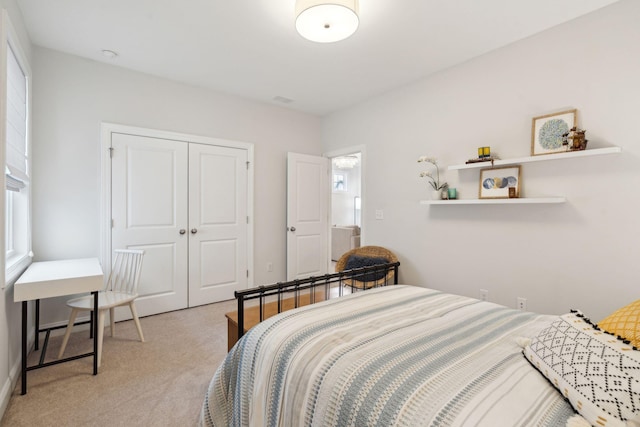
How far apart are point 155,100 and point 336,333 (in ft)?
11.0

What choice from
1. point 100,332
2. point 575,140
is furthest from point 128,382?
point 575,140

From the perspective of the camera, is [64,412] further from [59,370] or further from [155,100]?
[155,100]

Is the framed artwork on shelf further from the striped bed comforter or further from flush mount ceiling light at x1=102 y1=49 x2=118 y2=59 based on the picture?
the striped bed comforter

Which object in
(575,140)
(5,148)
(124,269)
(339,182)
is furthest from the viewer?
(339,182)

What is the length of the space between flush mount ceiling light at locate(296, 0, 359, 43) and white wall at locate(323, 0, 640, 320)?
1.65 metres

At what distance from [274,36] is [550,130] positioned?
2.39 metres

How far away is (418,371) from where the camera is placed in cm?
99

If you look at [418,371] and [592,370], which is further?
[418,371]

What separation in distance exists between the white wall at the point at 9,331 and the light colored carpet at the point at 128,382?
106 mm

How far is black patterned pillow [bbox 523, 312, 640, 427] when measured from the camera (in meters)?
0.77

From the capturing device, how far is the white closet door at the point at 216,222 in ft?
11.9

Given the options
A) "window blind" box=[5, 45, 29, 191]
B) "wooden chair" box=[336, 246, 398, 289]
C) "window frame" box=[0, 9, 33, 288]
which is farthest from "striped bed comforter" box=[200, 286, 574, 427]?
"window blind" box=[5, 45, 29, 191]

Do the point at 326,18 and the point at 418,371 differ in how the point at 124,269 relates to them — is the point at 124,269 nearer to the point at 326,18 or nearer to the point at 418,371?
the point at 326,18

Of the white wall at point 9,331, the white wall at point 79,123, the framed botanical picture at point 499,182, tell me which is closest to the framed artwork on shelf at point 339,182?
the white wall at point 79,123
